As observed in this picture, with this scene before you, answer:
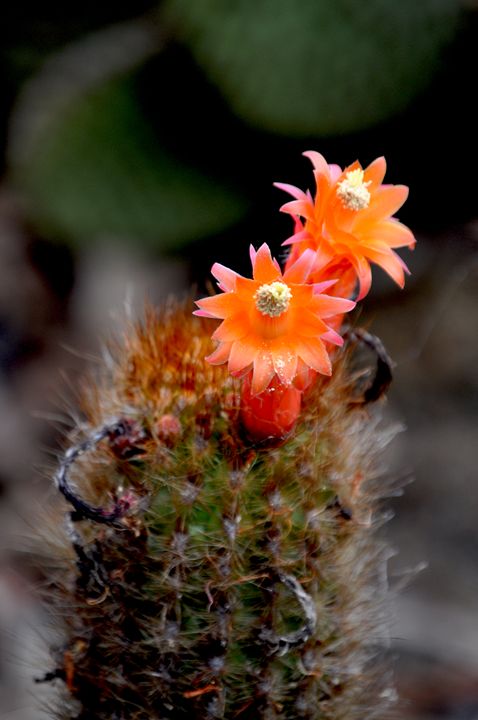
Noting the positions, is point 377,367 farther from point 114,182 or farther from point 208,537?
point 114,182

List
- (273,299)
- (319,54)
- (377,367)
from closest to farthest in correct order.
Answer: (273,299) < (377,367) < (319,54)

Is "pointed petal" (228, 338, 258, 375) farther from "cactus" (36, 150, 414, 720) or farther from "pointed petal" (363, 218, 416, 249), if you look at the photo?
"pointed petal" (363, 218, 416, 249)

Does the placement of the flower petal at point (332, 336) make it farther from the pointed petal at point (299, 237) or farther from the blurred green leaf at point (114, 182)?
the blurred green leaf at point (114, 182)

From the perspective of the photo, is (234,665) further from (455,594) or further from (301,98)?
(301,98)

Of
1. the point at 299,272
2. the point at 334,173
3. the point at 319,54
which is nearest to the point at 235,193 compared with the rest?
the point at 319,54

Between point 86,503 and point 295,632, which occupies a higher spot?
point 86,503

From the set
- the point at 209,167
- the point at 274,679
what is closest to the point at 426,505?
the point at 209,167
